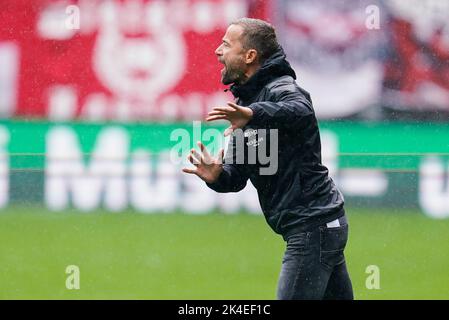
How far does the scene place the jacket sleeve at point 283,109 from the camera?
191 inches

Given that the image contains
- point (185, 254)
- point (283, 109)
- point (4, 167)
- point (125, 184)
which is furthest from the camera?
point (4, 167)

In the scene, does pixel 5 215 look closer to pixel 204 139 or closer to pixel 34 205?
pixel 34 205

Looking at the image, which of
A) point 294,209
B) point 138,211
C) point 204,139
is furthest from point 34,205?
point 294,209

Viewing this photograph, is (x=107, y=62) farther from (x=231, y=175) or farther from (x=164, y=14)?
(x=231, y=175)

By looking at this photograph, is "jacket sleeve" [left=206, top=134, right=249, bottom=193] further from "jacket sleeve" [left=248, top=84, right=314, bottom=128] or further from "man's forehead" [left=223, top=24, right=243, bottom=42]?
"man's forehead" [left=223, top=24, right=243, bottom=42]

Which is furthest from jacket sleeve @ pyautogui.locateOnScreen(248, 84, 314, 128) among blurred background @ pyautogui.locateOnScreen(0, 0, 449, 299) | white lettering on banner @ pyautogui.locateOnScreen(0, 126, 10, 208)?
white lettering on banner @ pyautogui.locateOnScreen(0, 126, 10, 208)

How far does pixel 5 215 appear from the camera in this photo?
33.4 feet

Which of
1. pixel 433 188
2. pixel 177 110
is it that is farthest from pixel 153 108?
pixel 433 188

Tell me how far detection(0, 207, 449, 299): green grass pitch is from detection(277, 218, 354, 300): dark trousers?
2.76m

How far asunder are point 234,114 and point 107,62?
5491mm

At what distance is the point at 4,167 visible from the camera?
1009 cm

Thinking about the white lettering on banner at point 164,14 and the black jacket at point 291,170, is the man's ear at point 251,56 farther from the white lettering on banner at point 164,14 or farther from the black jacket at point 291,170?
the white lettering on banner at point 164,14

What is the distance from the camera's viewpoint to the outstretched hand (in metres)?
4.78

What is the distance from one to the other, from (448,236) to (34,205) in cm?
372
